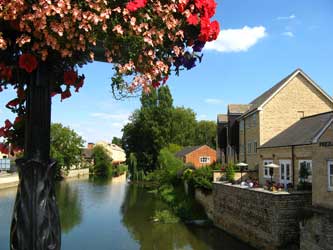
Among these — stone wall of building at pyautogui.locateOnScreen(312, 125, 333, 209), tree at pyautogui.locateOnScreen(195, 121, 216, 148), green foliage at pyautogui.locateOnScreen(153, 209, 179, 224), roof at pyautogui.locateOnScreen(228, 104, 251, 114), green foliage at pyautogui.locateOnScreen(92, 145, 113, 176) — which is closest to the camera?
stone wall of building at pyautogui.locateOnScreen(312, 125, 333, 209)

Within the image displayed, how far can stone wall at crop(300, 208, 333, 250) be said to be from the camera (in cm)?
1659

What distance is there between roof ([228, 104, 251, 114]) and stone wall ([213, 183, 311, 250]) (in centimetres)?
1349

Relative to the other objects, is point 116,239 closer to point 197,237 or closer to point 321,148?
point 197,237

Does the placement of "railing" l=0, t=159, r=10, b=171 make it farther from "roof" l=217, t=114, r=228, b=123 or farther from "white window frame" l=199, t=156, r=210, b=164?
"roof" l=217, t=114, r=228, b=123

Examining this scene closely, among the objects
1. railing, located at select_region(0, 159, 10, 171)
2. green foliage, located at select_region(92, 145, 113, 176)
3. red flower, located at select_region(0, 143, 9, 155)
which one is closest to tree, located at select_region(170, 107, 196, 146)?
railing, located at select_region(0, 159, 10, 171)

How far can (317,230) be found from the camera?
17406mm

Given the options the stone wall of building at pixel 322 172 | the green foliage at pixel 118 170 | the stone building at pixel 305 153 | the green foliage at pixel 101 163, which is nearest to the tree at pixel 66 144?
the green foliage at pixel 101 163

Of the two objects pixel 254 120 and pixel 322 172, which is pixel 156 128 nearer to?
pixel 254 120

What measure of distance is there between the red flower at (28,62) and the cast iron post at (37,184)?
6.2 inches

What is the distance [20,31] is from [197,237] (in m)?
25.6

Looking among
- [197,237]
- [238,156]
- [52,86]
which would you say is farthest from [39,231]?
[238,156]

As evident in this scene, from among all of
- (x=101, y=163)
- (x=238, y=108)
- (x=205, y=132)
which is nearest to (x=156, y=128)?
(x=205, y=132)

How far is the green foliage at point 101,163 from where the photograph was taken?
362ft

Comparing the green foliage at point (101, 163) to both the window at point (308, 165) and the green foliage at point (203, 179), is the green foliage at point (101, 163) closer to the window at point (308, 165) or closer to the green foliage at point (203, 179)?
the green foliage at point (203, 179)
